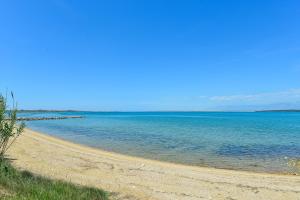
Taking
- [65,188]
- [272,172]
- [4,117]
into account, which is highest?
[4,117]

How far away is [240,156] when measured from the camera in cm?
2158

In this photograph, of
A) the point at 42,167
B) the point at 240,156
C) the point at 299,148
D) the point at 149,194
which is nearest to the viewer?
the point at 149,194

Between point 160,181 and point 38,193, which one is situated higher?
point 38,193

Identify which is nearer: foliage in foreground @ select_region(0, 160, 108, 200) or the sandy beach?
foliage in foreground @ select_region(0, 160, 108, 200)

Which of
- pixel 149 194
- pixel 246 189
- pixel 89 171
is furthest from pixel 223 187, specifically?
pixel 89 171

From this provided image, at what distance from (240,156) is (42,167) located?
13.8 m

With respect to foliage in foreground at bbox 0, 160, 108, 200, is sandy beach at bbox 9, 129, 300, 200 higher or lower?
lower

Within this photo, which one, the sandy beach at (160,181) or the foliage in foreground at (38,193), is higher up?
the foliage in foreground at (38,193)

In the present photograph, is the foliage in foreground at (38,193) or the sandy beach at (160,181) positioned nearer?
the foliage in foreground at (38,193)

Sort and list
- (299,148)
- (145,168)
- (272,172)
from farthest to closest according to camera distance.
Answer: (299,148), (272,172), (145,168)

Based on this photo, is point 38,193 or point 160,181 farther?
point 160,181

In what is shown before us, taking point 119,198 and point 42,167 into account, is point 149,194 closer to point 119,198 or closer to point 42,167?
point 119,198

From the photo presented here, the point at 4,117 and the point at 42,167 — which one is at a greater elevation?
the point at 4,117

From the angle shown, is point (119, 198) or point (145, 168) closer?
point (119, 198)
